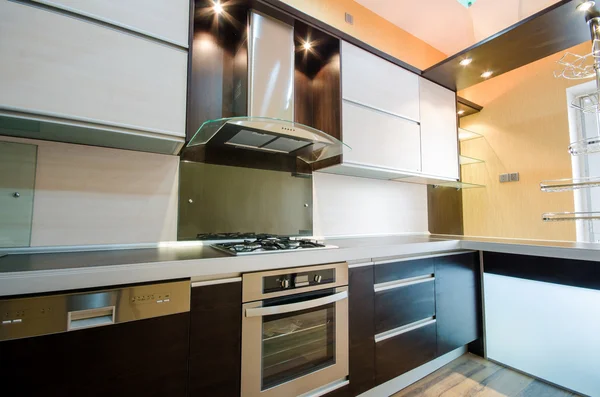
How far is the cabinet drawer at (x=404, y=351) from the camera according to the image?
4.92ft

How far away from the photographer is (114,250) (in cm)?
128

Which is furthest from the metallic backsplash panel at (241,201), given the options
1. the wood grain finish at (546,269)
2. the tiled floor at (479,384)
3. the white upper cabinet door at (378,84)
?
the wood grain finish at (546,269)

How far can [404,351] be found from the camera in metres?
1.61

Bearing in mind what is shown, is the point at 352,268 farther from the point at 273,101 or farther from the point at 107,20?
the point at 107,20

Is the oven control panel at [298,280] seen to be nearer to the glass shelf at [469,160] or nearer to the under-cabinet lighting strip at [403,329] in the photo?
the under-cabinet lighting strip at [403,329]

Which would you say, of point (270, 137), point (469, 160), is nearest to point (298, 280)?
point (270, 137)

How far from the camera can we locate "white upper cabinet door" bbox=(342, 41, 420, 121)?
1837 millimetres

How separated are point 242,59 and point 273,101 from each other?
0.34 metres

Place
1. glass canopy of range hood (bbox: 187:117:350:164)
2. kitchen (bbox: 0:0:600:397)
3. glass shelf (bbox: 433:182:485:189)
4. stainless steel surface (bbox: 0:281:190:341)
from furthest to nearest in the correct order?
glass shelf (bbox: 433:182:485:189)
glass canopy of range hood (bbox: 187:117:350:164)
kitchen (bbox: 0:0:600:397)
stainless steel surface (bbox: 0:281:190:341)

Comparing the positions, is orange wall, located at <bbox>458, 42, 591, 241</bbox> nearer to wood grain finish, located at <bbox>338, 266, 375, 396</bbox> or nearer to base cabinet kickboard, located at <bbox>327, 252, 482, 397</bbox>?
base cabinet kickboard, located at <bbox>327, 252, 482, 397</bbox>

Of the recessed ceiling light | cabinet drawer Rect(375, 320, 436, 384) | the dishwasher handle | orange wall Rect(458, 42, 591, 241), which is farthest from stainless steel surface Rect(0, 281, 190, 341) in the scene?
orange wall Rect(458, 42, 591, 241)

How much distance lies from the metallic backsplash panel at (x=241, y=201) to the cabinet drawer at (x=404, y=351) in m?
0.87

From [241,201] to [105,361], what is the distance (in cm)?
102

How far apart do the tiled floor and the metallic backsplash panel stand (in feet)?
4.19
